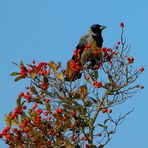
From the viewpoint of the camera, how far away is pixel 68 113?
28.0ft

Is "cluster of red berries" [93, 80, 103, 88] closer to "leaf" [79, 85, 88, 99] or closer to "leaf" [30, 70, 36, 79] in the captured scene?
"leaf" [79, 85, 88, 99]

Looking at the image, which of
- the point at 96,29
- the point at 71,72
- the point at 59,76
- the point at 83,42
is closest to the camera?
the point at 59,76

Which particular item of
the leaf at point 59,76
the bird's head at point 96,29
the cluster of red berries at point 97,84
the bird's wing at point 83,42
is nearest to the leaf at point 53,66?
the leaf at point 59,76

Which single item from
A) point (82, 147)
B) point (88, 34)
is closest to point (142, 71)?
point (82, 147)

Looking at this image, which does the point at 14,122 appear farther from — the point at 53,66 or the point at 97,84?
the point at 97,84

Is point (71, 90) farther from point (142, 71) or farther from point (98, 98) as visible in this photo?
point (142, 71)

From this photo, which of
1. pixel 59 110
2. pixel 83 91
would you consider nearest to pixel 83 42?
pixel 83 91

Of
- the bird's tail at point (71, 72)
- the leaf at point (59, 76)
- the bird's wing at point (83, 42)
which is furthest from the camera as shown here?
the bird's wing at point (83, 42)

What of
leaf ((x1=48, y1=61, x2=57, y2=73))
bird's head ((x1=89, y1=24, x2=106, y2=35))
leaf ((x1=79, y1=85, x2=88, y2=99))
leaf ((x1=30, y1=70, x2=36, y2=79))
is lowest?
leaf ((x1=79, y1=85, x2=88, y2=99))

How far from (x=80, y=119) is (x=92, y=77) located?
1130 millimetres

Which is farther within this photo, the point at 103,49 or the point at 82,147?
the point at 103,49

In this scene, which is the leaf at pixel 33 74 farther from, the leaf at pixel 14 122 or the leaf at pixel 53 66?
the leaf at pixel 14 122

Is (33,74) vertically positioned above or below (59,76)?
above

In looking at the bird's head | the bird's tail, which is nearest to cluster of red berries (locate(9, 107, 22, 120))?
the bird's tail
